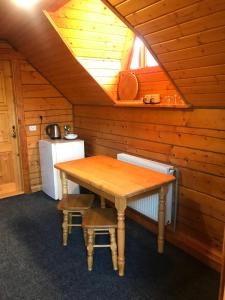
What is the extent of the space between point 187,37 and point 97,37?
1291 millimetres

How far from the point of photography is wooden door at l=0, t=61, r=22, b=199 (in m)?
3.64

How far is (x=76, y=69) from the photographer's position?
9.73ft

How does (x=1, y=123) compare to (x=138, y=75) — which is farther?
(x=1, y=123)

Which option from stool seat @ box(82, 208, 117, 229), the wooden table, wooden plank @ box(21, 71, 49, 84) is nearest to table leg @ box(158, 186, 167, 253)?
the wooden table

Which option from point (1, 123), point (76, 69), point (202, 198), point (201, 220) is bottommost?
point (201, 220)

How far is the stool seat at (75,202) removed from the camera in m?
2.45

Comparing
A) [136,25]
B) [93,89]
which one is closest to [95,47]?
[93,89]

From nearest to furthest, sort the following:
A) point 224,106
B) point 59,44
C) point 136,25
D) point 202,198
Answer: point 136,25
point 224,106
point 202,198
point 59,44

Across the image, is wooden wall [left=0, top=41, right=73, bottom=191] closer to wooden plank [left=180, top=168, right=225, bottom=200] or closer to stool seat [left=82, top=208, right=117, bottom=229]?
stool seat [left=82, top=208, right=117, bottom=229]

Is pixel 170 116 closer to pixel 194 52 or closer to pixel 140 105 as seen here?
pixel 140 105

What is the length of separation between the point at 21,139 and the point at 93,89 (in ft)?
4.66

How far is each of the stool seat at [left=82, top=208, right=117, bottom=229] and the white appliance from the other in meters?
1.36

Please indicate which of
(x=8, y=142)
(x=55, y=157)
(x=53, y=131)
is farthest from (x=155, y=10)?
(x=8, y=142)

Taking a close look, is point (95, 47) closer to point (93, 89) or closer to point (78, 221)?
point (93, 89)
